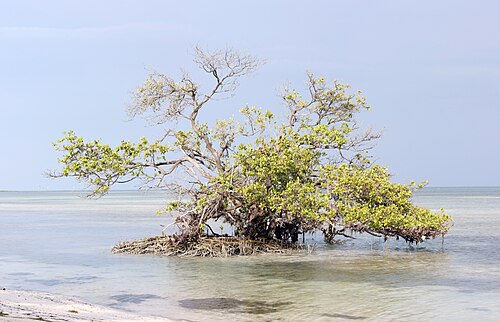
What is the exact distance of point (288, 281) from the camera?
16062 mm

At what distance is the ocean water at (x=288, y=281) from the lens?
1256 cm

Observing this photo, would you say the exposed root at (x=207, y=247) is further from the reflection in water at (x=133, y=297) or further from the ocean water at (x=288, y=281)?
the reflection in water at (x=133, y=297)

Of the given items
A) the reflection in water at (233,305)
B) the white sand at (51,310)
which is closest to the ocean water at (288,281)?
the reflection in water at (233,305)

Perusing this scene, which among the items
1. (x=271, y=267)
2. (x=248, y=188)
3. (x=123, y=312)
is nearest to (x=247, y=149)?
(x=248, y=188)

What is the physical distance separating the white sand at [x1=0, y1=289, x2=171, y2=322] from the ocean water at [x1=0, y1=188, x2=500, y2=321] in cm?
91

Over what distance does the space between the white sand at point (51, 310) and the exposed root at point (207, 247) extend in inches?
307

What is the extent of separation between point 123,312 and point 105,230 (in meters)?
24.4

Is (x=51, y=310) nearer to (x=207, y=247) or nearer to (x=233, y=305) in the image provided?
(x=233, y=305)

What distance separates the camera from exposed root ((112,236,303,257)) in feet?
69.4

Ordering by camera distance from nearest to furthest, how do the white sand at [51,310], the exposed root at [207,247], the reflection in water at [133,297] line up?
1. the white sand at [51,310]
2. the reflection in water at [133,297]
3. the exposed root at [207,247]

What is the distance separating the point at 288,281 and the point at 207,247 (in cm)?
555

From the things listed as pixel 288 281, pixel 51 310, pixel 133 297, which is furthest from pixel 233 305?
pixel 51 310

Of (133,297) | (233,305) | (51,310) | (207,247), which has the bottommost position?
(233,305)

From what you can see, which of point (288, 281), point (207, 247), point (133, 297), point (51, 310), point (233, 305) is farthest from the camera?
point (207, 247)
